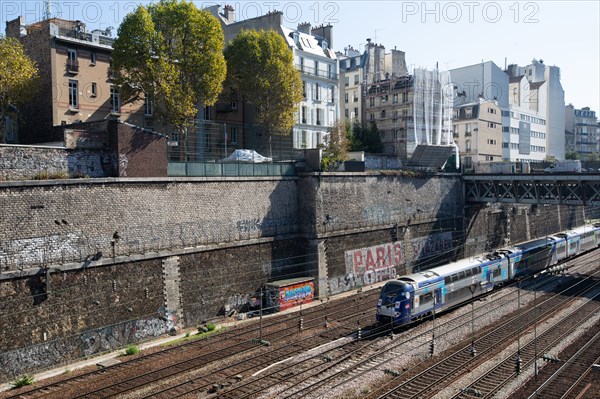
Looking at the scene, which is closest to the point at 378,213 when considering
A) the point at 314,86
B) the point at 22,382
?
the point at 314,86

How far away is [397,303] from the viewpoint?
3181 centimetres

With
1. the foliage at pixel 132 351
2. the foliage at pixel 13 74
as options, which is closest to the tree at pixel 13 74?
the foliage at pixel 13 74

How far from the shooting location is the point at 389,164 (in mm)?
53969

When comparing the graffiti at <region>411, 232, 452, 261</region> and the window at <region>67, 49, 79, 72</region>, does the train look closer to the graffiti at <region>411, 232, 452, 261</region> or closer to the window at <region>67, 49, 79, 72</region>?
the graffiti at <region>411, 232, 452, 261</region>

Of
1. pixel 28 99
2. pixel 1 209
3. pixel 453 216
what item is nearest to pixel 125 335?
pixel 1 209

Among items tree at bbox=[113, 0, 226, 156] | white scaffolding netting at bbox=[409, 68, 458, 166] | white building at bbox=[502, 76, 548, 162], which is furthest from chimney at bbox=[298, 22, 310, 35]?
white building at bbox=[502, 76, 548, 162]

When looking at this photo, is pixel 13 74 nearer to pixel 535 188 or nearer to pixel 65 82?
pixel 65 82

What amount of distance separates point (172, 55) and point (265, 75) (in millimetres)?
11835

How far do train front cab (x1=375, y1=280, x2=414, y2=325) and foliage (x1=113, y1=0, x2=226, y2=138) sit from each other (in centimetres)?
1952

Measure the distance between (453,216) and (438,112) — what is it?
20.1 metres

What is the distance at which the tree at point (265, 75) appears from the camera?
49719mm

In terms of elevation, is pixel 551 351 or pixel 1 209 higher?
pixel 1 209

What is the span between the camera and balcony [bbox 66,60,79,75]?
4381cm

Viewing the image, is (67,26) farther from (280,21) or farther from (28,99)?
(280,21)
